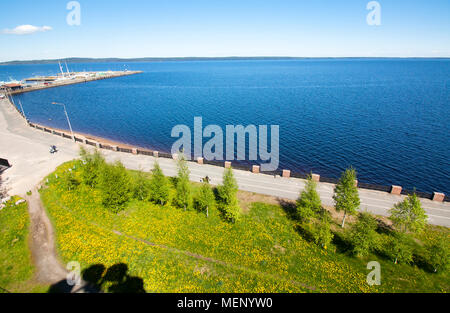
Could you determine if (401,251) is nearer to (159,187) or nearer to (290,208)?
(290,208)

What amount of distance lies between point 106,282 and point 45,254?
6.91 metres

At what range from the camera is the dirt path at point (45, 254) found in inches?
614

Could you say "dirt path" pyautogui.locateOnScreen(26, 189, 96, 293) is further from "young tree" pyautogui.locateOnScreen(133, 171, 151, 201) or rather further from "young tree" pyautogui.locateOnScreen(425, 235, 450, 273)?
"young tree" pyautogui.locateOnScreen(425, 235, 450, 273)

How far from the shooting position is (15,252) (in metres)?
18.3

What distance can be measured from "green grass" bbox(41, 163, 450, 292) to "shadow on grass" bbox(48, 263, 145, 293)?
43 cm

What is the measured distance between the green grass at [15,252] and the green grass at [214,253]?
91.1 inches

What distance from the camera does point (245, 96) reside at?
95.8m

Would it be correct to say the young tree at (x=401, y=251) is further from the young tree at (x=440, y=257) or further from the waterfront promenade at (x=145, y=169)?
the waterfront promenade at (x=145, y=169)

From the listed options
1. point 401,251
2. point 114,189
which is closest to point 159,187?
point 114,189

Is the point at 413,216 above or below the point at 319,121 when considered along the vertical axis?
above

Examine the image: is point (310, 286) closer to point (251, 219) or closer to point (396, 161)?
point (251, 219)
